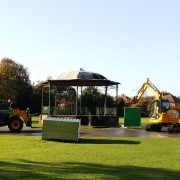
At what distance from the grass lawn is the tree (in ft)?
186

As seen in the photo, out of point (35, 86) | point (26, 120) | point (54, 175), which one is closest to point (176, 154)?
point (54, 175)

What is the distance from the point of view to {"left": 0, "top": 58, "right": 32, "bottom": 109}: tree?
246ft

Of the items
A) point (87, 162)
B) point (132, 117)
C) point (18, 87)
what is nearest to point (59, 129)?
point (87, 162)

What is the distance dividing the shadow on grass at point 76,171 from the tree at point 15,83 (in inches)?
2404

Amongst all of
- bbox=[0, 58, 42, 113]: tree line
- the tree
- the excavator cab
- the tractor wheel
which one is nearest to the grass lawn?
the tractor wheel

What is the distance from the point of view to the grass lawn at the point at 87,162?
460 inches

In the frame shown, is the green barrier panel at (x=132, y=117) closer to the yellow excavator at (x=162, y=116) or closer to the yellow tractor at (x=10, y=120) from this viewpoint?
the yellow excavator at (x=162, y=116)

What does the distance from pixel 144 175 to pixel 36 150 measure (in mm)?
6439

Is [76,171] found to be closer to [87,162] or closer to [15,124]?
[87,162]

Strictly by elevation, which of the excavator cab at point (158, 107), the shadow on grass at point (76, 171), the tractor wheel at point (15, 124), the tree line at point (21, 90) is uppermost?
the tree line at point (21, 90)

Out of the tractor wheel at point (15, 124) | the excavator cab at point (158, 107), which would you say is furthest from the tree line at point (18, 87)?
the tractor wheel at point (15, 124)

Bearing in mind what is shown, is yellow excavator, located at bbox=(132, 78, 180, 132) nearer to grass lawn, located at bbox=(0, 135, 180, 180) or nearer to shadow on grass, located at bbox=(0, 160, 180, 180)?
grass lawn, located at bbox=(0, 135, 180, 180)

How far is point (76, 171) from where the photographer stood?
12258 mm

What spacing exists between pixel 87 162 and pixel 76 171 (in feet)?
6.40
